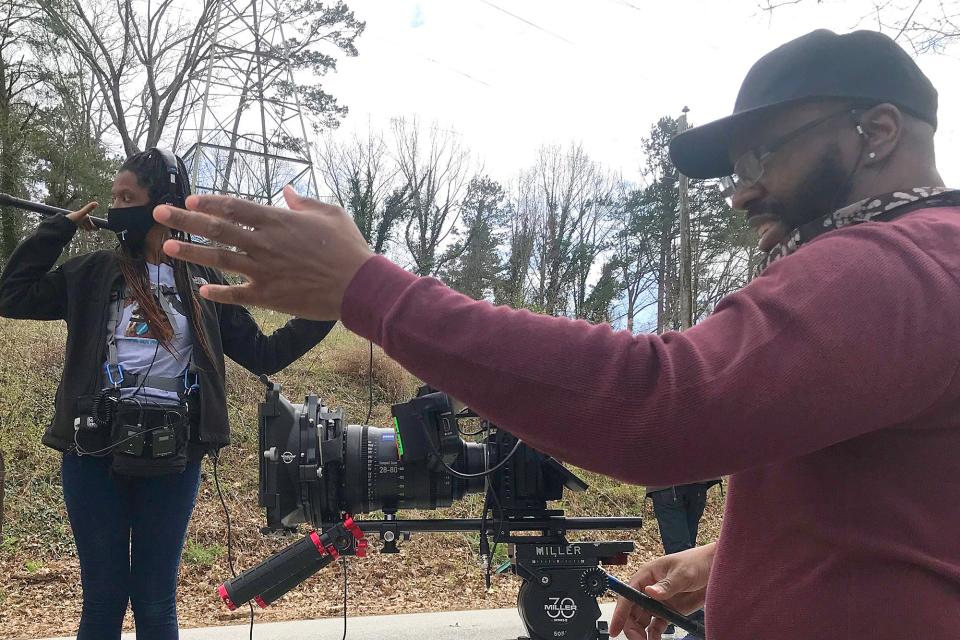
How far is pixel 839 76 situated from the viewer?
109 centimetres

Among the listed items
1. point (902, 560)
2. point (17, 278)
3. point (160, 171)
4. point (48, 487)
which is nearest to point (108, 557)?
point (17, 278)

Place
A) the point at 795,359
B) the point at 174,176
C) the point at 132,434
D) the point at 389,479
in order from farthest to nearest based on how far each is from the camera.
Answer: the point at 174,176 < the point at 132,434 < the point at 389,479 < the point at 795,359

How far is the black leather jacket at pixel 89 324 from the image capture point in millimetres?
2523

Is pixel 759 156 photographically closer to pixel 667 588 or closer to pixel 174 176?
pixel 667 588

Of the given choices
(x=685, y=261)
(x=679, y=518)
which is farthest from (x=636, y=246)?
(x=679, y=518)

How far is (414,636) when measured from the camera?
4.09m

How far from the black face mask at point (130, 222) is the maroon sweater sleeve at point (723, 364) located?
7.19 ft

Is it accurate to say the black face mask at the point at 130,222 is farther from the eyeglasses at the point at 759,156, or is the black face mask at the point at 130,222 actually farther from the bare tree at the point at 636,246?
the bare tree at the point at 636,246

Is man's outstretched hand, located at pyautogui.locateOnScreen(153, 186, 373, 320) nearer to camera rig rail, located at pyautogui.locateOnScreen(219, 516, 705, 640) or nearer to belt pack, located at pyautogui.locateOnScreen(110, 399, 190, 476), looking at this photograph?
camera rig rail, located at pyautogui.locateOnScreen(219, 516, 705, 640)

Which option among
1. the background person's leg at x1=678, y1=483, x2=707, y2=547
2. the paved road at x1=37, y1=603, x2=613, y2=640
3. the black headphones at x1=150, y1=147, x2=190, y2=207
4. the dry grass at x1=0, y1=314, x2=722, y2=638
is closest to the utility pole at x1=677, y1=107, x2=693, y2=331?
the dry grass at x1=0, y1=314, x2=722, y2=638

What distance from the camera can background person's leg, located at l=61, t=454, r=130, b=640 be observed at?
2.38m

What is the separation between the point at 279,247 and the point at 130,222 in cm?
211

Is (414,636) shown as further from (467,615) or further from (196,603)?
(196,603)

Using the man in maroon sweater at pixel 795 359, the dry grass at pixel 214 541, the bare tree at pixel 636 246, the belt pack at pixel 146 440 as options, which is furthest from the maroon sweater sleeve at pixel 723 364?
the bare tree at pixel 636 246
